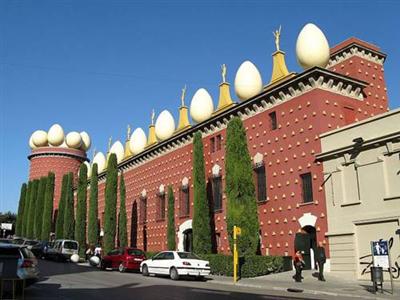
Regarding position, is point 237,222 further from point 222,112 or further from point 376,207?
point 222,112

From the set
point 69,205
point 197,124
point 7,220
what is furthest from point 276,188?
point 7,220

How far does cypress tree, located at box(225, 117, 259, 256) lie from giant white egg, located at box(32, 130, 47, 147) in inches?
1838

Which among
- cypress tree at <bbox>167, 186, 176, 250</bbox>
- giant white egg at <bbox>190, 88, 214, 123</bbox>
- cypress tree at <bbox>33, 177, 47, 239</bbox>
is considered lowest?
cypress tree at <bbox>167, 186, 176, 250</bbox>

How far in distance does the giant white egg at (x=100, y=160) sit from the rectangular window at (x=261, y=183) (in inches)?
1244

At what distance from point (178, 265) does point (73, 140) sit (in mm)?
47891

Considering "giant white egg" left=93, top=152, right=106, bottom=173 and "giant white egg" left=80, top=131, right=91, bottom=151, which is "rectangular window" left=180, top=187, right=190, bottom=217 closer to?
"giant white egg" left=93, top=152, right=106, bottom=173

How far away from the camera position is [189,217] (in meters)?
34.1

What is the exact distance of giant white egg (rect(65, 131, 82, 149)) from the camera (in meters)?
66.3

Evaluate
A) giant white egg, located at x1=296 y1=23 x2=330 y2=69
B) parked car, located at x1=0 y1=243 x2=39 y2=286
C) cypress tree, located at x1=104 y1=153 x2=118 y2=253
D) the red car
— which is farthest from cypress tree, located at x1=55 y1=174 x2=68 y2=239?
parked car, located at x1=0 y1=243 x2=39 y2=286

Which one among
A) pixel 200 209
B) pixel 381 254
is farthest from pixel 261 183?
pixel 381 254

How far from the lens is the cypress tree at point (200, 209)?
1115 inches

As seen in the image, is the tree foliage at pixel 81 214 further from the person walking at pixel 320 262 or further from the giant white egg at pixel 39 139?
the person walking at pixel 320 262

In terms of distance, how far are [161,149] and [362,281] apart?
74.0ft

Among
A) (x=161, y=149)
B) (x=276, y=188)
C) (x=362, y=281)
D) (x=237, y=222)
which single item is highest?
(x=161, y=149)
